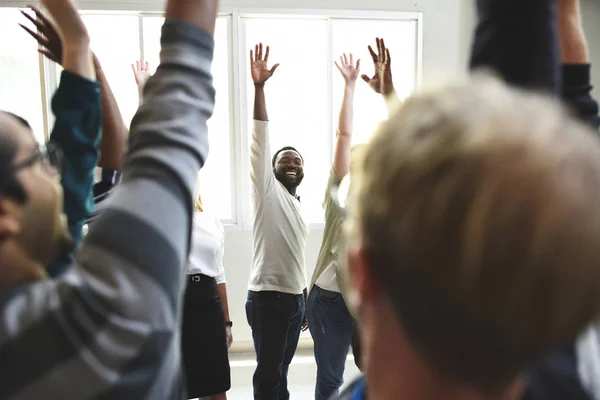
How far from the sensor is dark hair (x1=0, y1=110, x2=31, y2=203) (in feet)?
1.63

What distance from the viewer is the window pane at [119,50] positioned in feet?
11.6

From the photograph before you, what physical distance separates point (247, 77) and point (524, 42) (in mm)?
3208

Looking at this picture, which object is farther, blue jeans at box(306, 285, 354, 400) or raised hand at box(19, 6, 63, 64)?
blue jeans at box(306, 285, 354, 400)

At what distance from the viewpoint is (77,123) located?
2.46 ft

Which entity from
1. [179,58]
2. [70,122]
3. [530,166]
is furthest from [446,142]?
[70,122]

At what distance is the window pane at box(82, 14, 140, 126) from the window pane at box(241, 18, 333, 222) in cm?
88

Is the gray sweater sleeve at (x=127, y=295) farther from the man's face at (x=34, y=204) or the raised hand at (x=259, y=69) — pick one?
the raised hand at (x=259, y=69)

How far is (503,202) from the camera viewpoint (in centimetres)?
33

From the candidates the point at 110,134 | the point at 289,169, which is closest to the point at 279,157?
the point at 289,169

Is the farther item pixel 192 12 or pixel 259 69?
pixel 259 69

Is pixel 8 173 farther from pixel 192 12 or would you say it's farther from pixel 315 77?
pixel 315 77

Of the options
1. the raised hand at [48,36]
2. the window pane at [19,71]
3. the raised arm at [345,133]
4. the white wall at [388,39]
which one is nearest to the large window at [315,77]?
the white wall at [388,39]

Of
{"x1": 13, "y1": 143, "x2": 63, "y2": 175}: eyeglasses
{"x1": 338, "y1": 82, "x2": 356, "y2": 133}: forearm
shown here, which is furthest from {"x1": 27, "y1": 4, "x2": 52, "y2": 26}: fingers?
{"x1": 338, "y1": 82, "x2": 356, "y2": 133}: forearm

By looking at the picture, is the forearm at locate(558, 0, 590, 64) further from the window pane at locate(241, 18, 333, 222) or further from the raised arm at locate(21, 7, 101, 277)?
the window pane at locate(241, 18, 333, 222)
